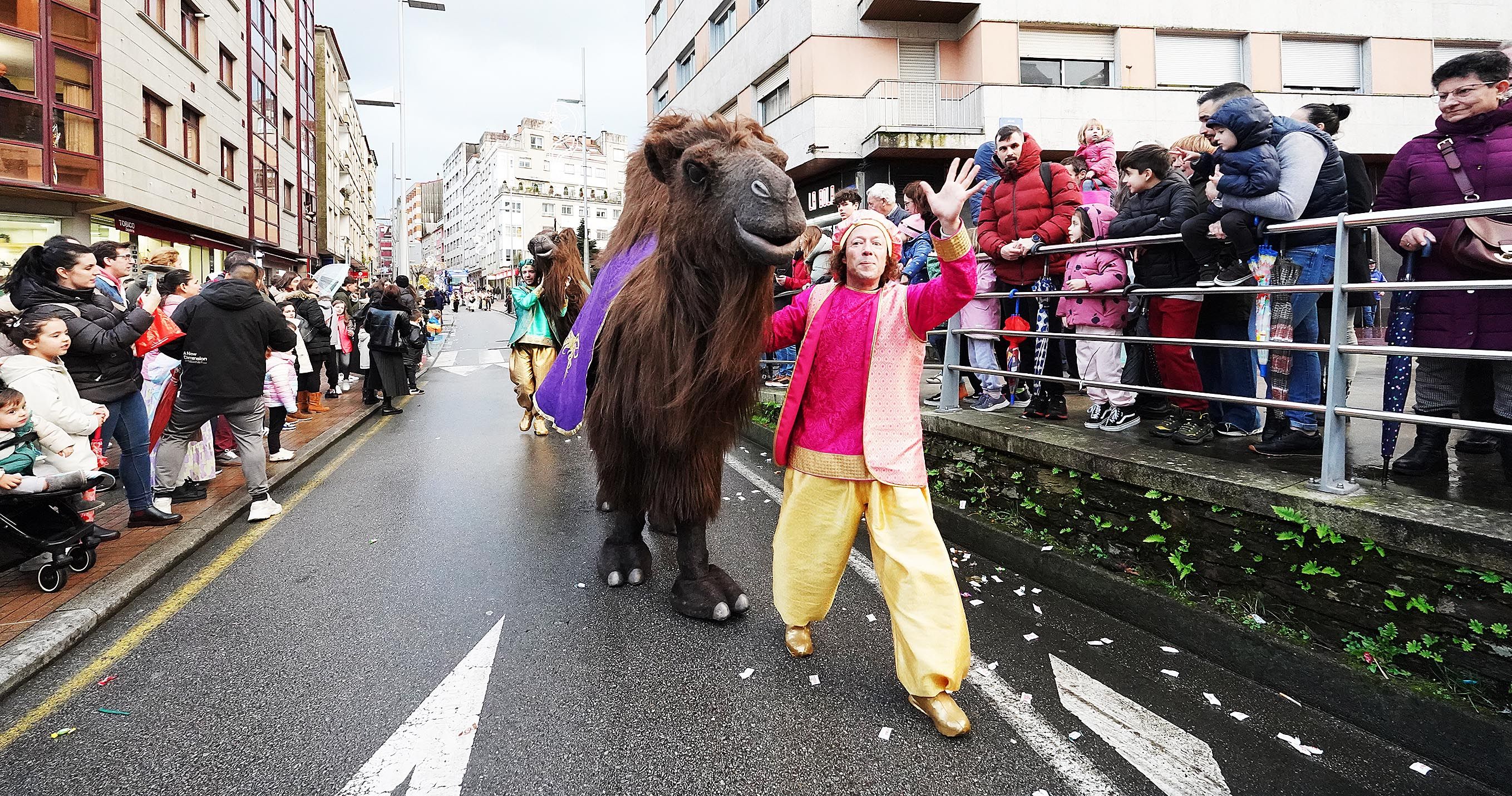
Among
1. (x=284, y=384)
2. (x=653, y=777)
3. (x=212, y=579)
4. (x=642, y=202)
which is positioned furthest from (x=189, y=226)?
(x=653, y=777)

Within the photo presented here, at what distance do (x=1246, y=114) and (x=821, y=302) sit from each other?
8.27 ft

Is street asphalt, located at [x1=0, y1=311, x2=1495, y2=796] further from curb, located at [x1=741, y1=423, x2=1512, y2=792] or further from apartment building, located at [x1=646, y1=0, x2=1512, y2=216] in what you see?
apartment building, located at [x1=646, y1=0, x2=1512, y2=216]

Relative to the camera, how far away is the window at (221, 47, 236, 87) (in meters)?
21.7

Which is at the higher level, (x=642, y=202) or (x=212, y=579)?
(x=642, y=202)

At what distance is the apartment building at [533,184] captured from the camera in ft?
283

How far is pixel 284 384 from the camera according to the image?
7562 mm

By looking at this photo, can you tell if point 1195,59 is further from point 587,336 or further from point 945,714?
point 945,714

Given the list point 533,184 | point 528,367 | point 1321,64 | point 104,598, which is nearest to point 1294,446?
point 104,598

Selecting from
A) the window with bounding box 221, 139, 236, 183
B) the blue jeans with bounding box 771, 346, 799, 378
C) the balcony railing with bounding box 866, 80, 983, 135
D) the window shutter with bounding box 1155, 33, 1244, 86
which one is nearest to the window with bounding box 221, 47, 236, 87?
the window with bounding box 221, 139, 236, 183

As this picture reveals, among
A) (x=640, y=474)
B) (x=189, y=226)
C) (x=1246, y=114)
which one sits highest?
(x=189, y=226)

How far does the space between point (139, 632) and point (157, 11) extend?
64.9ft

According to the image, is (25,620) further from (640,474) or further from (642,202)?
(642,202)

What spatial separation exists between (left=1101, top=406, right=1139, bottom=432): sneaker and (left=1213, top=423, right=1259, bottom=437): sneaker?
50 cm

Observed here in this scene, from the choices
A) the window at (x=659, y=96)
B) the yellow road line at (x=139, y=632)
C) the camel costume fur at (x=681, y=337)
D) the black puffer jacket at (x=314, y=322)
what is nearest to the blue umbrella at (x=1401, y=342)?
the camel costume fur at (x=681, y=337)
